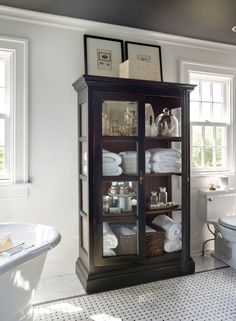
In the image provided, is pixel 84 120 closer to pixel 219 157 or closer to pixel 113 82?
pixel 113 82

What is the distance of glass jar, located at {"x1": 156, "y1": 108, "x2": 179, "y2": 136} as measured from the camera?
2.86m

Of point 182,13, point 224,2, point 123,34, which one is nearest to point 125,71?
point 123,34

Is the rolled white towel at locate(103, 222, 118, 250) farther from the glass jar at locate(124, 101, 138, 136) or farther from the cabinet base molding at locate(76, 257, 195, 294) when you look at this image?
the glass jar at locate(124, 101, 138, 136)

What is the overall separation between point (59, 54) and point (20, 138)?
35.9 inches

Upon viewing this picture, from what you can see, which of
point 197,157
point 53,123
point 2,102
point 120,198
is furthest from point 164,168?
point 2,102

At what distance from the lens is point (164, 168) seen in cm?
281

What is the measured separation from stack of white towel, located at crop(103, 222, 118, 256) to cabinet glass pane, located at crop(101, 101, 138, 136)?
2.83ft

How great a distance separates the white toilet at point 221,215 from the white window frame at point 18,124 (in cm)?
199

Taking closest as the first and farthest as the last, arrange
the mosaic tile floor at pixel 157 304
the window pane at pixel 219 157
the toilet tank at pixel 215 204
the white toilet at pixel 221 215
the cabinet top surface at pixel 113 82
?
the mosaic tile floor at pixel 157 304
the cabinet top surface at pixel 113 82
the white toilet at pixel 221 215
the toilet tank at pixel 215 204
the window pane at pixel 219 157

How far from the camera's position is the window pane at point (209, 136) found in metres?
3.58

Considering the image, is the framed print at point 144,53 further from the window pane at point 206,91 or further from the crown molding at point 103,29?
the window pane at point 206,91

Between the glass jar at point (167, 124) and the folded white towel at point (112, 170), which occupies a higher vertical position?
the glass jar at point (167, 124)

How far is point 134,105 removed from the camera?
104 inches

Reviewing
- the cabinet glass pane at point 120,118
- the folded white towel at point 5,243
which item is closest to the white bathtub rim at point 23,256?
the folded white towel at point 5,243
